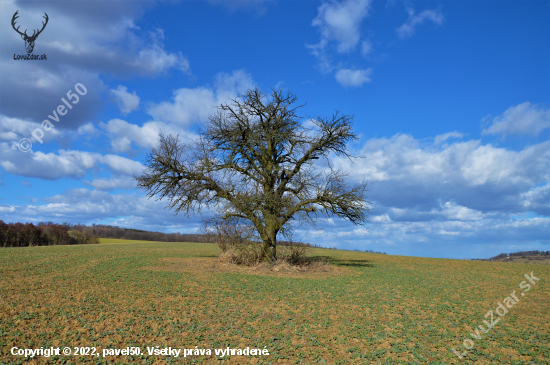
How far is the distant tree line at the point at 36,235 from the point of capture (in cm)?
3550

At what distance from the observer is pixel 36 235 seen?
1526 inches

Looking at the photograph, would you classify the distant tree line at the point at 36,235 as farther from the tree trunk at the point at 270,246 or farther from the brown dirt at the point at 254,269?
the tree trunk at the point at 270,246

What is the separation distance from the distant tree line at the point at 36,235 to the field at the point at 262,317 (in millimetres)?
27301

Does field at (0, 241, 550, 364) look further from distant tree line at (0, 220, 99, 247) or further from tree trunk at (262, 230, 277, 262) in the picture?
distant tree line at (0, 220, 99, 247)

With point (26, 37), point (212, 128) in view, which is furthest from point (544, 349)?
point (26, 37)

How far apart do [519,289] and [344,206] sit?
9.34 metres

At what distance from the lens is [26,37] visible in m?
15.8

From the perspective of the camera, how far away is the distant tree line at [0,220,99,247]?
35500 millimetres

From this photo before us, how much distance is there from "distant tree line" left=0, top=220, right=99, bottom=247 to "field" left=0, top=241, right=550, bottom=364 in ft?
89.6

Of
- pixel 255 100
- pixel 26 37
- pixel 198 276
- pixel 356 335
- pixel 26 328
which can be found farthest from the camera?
pixel 255 100

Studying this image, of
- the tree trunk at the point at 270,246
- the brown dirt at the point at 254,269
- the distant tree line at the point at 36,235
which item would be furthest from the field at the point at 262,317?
the distant tree line at the point at 36,235

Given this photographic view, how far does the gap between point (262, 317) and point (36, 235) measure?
4217 cm

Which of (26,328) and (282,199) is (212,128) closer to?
(282,199)

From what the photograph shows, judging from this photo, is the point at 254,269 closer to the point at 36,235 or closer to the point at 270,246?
the point at 270,246
